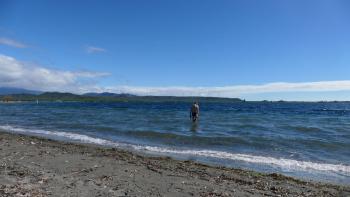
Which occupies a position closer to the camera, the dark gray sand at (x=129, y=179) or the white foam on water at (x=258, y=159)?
the dark gray sand at (x=129, y=179)

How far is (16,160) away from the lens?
1233 centimetres

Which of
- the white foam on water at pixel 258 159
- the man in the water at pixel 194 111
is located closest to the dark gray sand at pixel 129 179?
the white foam on water at pixel 258 159

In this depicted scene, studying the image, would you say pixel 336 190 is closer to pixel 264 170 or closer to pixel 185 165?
pixel 264 170

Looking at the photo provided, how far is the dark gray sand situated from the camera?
29.3ft

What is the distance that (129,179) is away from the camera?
33.3 ft

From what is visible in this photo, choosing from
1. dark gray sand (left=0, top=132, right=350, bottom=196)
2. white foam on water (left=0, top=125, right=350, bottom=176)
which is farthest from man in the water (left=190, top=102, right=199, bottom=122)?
dark gray sand (left=0, top=132, right=350, bottom=196)

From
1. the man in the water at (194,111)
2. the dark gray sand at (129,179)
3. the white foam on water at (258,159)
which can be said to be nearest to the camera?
the dark gray sand at (129,179)

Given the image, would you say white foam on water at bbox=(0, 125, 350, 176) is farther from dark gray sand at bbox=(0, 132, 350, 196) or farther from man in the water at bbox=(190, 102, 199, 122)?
man in the water at bbox=(190, 102, 199, 122)

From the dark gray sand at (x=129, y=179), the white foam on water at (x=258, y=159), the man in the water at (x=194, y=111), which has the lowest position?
the white foam on water at (x=258, y=159)

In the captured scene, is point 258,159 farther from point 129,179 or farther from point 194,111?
point 194,111

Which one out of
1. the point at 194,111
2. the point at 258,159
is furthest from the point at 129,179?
the point at 194,111

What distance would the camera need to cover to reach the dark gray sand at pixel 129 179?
29.3 feet

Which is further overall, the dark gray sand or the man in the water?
the man in the water

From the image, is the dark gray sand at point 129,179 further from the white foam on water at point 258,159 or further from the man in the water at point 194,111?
the man in the water at point 194,111
